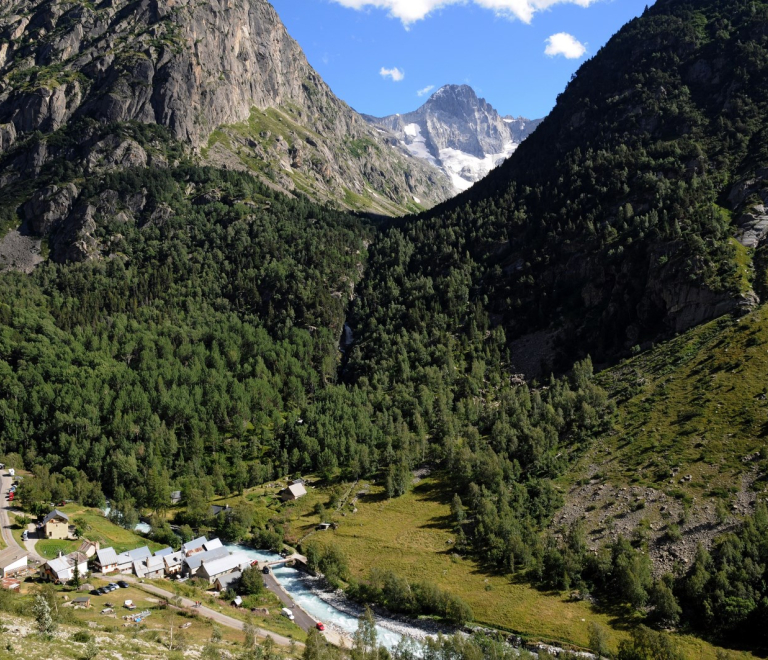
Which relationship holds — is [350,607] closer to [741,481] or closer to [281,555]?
[281,555]

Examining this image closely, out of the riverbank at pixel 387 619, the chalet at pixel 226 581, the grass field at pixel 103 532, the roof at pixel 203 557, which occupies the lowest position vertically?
the riverbank at pixel 387 619

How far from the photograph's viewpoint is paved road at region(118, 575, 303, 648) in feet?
229

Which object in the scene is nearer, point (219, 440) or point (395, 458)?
point (395, 458)

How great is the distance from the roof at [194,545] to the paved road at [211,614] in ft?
39.5

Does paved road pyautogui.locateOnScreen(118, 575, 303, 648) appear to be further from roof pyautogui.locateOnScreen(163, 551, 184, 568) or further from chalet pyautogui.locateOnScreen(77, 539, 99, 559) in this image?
roof pyautogui.locateOnScreen(163, 551, 184, 568)

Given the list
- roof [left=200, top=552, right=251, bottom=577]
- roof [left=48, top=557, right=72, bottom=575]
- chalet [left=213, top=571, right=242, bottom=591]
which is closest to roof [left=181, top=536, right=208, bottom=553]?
roof [left=200, top=552, right=251, bottom=577]

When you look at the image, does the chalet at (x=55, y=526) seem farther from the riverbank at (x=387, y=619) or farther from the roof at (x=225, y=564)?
the riverbank at (x=387, y=619)

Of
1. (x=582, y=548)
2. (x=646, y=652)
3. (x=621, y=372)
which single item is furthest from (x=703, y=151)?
(x=646, y=652)

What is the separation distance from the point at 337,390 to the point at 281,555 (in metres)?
70.8

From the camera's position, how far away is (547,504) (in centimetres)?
10219

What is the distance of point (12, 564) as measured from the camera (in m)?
78.2

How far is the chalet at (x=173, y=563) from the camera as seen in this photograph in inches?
3558

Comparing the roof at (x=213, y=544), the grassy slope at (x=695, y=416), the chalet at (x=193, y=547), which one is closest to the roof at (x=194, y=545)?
the chalet at (x=193, y=547)

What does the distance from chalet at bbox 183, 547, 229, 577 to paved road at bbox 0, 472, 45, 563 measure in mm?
20366
